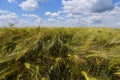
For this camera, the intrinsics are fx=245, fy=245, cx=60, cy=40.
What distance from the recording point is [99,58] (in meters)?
3.45

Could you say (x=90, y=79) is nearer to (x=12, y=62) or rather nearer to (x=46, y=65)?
(x=46, y=65)

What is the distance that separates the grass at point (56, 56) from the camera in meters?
3.36

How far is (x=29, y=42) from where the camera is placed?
3.59m

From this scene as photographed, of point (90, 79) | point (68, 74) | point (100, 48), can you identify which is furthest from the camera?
point (100, 48)

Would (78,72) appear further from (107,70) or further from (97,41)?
(97,41)

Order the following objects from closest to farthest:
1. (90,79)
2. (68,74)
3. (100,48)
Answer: (90,79) < (68,74) < (100,48)

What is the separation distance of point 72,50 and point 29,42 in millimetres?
640

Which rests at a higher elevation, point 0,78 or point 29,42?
point 29,42

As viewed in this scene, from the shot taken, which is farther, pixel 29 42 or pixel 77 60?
pixel 29 42

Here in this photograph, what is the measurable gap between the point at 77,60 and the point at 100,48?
0.51m

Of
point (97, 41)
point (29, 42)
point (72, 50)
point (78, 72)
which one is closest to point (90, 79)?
point (78, 72)

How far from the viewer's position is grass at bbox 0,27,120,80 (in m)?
3.36

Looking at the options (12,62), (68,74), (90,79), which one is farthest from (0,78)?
(90,79)

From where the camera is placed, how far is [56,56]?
3.54 m
